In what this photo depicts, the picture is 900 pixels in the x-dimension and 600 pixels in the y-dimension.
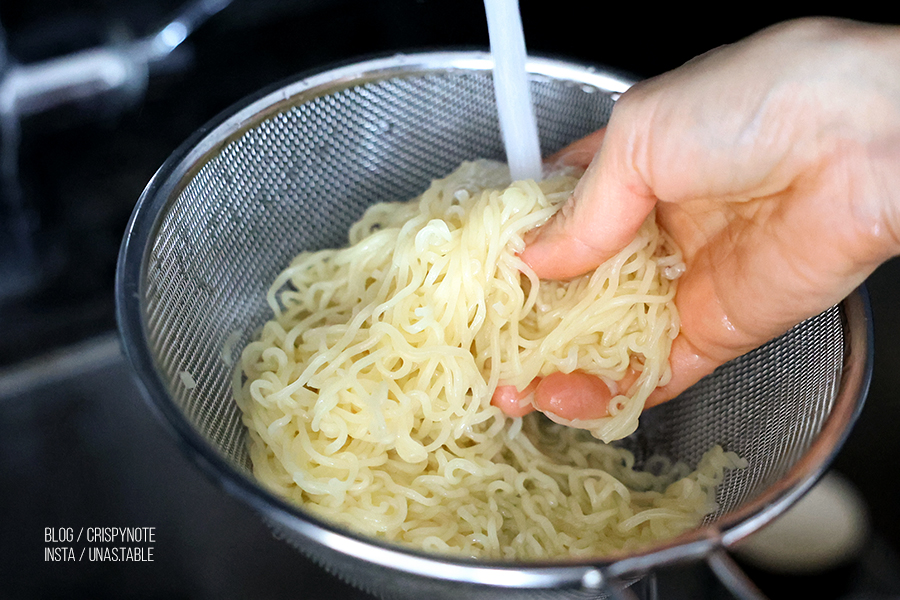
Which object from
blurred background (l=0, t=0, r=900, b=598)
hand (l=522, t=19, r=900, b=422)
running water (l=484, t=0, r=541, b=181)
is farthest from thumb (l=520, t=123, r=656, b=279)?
blurred background (l=0, t=0, r=900, b=598)

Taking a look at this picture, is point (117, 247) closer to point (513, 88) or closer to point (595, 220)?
point (513, 88)

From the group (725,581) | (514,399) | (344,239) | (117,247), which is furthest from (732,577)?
(117,247)

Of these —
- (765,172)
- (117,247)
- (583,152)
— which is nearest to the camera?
(765,172)

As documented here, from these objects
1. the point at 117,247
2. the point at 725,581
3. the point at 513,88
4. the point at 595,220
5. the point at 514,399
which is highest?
the point at 513,88

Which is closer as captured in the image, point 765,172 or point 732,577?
point 732,577

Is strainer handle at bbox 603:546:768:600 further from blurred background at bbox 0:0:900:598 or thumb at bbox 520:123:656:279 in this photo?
blurred background at bbox 0:0:900:598

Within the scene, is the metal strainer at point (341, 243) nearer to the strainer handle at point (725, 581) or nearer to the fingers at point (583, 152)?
the strainer handle at point (725, 581)
